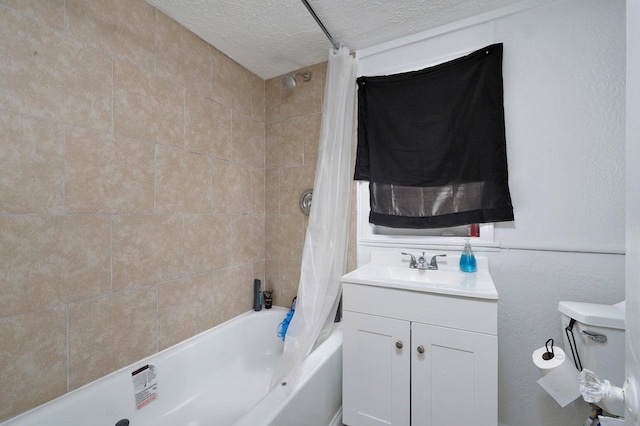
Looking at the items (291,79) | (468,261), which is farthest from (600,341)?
(291,79)

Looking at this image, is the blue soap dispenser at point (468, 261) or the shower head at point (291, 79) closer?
the blue soap dispenser at point (468, 261)

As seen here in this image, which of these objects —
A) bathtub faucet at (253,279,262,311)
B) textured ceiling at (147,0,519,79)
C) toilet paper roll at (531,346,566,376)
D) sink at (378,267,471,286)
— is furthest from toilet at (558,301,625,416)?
bathtub faucet at (253,279,262,311)

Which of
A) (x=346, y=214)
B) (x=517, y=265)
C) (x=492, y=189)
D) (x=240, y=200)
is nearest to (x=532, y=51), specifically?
(x=492, y=189)

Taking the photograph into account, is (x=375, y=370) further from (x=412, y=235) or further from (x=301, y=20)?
(x=301, y=20)

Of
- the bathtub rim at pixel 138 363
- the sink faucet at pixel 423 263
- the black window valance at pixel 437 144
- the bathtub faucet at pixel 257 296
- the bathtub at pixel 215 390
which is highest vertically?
the black window valance at pixel 437 144

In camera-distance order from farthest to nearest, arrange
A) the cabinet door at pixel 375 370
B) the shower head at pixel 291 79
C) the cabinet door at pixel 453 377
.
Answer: the shower head at pixel 291 79 < the cabinet door at pixel 375 370 < the cabinet door at pixel 453 377

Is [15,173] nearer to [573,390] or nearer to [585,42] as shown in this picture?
[573,390]

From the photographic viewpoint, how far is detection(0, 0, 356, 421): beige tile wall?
101 centimetres

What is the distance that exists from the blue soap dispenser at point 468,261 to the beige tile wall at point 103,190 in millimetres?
1497

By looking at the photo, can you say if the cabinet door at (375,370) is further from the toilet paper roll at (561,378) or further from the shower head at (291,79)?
the shower head at (291,79)

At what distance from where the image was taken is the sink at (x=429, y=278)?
118 cm

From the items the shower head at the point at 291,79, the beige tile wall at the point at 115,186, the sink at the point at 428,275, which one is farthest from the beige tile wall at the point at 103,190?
the sink at the point at 428,275

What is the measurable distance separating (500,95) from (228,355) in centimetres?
229

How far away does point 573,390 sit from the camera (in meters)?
1.00
